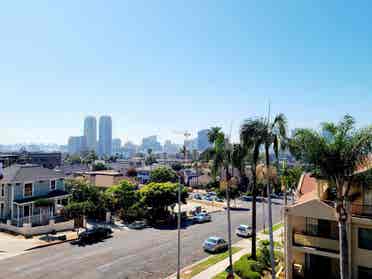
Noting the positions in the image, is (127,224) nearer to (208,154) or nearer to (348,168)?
(208,154)

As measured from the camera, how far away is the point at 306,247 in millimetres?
21469

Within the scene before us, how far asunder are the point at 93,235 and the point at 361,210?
87.8ft

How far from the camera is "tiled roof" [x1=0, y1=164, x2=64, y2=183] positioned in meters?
41.8

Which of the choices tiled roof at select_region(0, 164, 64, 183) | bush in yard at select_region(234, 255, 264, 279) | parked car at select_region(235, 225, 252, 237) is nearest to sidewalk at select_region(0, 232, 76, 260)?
tiled roof at select_region(0, 164, 64, 183)

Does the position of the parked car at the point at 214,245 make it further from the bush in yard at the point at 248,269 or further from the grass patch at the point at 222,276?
the grass patch at the point at 222,276

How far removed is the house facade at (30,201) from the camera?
1485 inches

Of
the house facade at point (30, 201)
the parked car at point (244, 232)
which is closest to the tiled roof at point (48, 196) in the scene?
the house facade at point (30, 201)

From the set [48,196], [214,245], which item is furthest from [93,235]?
[48,196]

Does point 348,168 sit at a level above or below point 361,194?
above

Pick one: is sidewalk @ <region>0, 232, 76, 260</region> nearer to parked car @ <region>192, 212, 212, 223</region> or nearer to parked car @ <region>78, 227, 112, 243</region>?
parked car @ <region>78, 227, 112, 243</region>

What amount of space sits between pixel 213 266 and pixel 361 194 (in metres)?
13.2

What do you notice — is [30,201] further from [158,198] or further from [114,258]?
[114,258]

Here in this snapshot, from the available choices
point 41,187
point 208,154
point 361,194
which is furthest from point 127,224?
point 361,194

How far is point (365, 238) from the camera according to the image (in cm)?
1972
